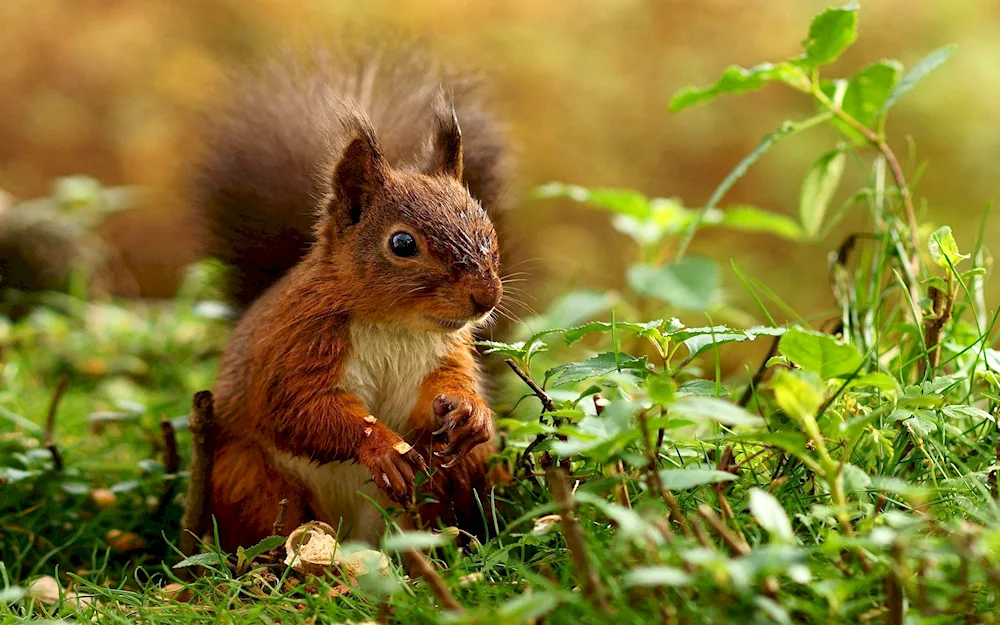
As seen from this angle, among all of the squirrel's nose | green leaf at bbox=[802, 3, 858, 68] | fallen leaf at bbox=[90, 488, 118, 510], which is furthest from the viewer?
fallen leaf at bbox=[90, 488, 118, 510]

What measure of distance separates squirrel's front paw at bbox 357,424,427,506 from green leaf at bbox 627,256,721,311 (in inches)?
20.8

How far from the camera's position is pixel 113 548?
1.53 meters

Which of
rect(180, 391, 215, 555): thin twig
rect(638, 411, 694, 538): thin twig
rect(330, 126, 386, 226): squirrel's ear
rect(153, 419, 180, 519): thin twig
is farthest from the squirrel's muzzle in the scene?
rect(153, 419, 180, 519): thin twig

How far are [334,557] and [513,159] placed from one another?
830mm

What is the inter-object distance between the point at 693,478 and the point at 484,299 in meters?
0.42

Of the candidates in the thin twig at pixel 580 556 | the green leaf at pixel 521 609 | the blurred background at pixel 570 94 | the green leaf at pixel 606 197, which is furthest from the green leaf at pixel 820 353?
the blurred background at pixel 570 94

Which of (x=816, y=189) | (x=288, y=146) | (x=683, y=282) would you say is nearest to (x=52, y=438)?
(x=288, y=146)

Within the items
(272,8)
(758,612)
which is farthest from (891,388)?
(272,8)

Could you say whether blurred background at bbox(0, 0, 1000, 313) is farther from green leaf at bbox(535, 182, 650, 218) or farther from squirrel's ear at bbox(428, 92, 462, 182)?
squirrel's ear at bbox(428, 92, 462, 182)

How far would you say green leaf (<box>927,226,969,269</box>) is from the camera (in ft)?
3.73

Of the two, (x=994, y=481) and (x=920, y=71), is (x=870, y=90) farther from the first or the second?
(x=994, y=481)

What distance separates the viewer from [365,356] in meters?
1.28

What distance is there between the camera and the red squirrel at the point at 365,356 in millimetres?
1215

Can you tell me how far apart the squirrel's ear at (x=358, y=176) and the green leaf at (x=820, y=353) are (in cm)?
61
